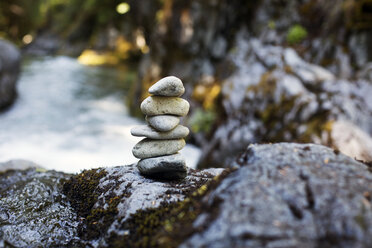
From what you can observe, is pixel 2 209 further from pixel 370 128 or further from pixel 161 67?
pixel 161 67

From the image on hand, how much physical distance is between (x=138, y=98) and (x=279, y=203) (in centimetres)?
1378

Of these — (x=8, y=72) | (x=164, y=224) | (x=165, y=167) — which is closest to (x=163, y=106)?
(x=165, y=167)

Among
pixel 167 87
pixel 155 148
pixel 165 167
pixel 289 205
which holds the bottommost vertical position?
pixel 289 205

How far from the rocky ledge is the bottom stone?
0.15 meters

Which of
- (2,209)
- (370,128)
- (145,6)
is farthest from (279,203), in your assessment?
(145,6)

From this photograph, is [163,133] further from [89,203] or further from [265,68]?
[265,68]

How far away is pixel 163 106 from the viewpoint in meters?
3.96

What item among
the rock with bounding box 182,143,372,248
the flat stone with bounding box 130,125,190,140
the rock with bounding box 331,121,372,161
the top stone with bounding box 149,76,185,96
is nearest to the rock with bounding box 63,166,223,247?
the flat stone with bounding box 130,125,190,140

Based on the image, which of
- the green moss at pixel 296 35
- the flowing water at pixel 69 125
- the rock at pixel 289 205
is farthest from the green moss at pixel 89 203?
the green moss at pixel 296 35

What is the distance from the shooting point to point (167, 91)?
3820 mm

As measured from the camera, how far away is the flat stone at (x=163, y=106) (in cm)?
388

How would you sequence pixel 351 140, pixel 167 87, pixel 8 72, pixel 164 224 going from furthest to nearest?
pixel 8 72 → pixel 351 140 → pixel 167 87 → pixel 164 224

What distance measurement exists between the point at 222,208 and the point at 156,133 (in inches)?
80.2

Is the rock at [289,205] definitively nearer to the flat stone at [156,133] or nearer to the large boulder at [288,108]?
the flat stone at [156,133]
